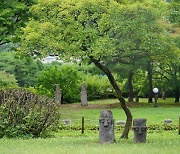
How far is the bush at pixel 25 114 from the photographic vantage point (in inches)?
739

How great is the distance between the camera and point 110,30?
56.4ft

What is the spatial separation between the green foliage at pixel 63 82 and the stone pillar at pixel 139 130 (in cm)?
2638

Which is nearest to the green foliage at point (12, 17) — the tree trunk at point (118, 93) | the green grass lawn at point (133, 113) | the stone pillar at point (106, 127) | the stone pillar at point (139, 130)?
the green grass lawn at point (133, 113)

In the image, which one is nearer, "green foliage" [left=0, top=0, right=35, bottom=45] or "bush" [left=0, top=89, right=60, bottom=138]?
"bush" [left=0, top=89, right=60, bottom=138]

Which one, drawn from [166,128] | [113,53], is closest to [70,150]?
[113,53]

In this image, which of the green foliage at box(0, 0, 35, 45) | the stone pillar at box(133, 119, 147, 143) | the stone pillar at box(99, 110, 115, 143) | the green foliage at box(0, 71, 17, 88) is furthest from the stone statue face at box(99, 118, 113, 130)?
the green foliage at box(0, 71, 17, 88)

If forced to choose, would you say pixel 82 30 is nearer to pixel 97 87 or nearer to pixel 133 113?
pixel 133 113

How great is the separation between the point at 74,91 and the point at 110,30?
27499mm

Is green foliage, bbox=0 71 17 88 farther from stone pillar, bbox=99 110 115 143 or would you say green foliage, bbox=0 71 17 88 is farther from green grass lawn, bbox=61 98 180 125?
stone pillar, bbox=99 110 115 143

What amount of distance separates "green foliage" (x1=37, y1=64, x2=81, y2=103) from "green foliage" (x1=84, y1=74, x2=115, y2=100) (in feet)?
10.3

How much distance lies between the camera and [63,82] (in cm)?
4428

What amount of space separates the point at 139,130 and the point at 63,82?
91.8 feet

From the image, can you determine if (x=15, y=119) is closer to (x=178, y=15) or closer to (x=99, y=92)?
(x=178, y=15)

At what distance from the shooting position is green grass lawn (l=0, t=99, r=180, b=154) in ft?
44.3
